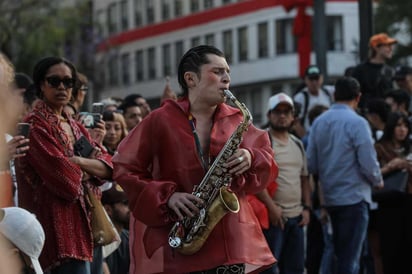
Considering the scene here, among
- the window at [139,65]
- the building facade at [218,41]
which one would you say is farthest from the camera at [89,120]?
the window at [139,65]

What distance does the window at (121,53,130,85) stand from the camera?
82562 mm

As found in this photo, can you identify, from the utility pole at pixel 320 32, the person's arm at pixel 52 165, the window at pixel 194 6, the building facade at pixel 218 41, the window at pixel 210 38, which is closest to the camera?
the person's arm at pixel 52 165

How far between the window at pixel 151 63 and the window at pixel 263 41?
35.5ft

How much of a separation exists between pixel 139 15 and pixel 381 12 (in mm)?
25990

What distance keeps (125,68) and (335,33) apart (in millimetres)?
18981

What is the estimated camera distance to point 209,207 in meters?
7.29

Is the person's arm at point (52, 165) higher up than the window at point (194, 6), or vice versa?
the window at point (194, 6)

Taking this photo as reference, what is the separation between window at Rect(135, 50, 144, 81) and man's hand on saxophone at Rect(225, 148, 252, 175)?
243 ft

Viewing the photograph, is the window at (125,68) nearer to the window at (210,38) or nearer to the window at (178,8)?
the window at (178,8)

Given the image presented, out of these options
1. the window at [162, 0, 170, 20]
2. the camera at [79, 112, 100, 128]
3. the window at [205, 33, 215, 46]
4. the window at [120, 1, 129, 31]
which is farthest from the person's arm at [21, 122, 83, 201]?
the window at [120, 1, 129, 31]

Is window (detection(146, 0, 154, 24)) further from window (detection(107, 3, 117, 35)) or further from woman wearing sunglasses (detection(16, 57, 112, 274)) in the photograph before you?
woman wearing sunglasses (detection(16, 57, 112, 274))

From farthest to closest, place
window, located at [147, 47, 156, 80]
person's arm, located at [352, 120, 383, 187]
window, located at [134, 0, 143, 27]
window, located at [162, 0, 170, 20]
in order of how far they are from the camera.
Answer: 1. window, located at [134, 0, 143, 27]
2. window, located at [147, 47, 156, 80]
3. window, located at [162, 0, 170, 20]
4. person's arm, located at [352, 120, 383, 187]

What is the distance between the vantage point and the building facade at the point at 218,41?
6912cm

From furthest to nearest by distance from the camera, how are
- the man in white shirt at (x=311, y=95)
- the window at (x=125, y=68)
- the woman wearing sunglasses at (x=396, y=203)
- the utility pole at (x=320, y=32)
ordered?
1. the window at (x=125, y=68)
2. the utility pole at (x=320, y=32)
3. the man in white shirt at (x=311, y=95)
4. the woman wearing sunglasses at (x=396, y=203)
